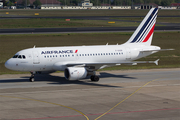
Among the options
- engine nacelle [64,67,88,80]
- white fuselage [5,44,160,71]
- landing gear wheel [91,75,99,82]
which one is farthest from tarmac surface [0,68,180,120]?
white fuselage [5,44,160,71]

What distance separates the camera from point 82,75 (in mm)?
39719

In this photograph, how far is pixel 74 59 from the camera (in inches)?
1655

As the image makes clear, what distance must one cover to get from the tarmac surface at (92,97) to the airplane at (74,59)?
6.22ft

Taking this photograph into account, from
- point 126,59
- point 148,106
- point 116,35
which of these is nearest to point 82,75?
point 126,59

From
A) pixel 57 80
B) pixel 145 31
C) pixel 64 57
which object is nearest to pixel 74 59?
pixel 64 57

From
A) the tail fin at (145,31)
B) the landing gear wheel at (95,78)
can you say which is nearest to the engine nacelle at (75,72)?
the landing gear wheel at (95,78)

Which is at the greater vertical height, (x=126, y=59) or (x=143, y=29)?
(x=143, y=29)

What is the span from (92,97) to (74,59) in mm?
10238

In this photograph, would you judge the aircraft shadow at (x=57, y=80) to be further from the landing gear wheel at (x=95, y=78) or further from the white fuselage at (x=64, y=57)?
the white fuselage at (x=64, y=57)

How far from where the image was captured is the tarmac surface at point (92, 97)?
87.2 feet

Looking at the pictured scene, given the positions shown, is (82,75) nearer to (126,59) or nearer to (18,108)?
(126,59)

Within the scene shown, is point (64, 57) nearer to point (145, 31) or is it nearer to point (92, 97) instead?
point (92, 97)

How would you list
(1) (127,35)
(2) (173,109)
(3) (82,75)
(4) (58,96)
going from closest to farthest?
1. (2) (173,109)
2. (4) (58,96)
3. (3) (82,75)
4. (1) (127,35)

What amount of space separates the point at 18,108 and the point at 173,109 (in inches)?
573
